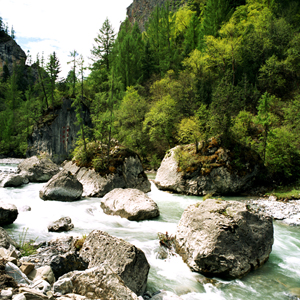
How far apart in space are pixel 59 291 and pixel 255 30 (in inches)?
1577

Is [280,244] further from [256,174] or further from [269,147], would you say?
[269,147]

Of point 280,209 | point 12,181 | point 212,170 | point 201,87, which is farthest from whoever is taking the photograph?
point 201,87

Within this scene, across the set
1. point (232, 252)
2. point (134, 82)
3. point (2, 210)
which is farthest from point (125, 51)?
point (232, 252)

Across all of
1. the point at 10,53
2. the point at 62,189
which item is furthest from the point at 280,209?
the point at 10,53

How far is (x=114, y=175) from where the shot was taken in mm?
15555

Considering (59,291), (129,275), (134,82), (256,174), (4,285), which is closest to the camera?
(4,285)

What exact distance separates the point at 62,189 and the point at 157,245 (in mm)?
7462

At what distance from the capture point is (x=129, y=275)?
16.3 ft

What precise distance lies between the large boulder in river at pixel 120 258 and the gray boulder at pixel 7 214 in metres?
4.99

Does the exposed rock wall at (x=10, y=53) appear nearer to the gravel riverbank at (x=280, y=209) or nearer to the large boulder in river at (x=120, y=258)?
the gravel riverbank at (x=280, y=209)

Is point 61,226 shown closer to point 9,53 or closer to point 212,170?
point 212,170

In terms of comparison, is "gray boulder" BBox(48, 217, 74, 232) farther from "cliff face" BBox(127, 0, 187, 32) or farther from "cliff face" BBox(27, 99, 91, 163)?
"cliff face" BBox(127, 0, 187, 32)

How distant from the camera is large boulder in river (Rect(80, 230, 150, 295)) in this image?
495 cm

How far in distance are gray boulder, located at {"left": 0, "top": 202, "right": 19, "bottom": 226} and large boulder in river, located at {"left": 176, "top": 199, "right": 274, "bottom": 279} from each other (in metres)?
6.56
